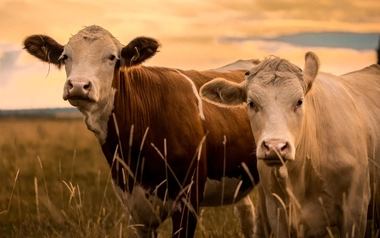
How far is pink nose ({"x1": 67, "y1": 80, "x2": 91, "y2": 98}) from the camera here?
6504mm

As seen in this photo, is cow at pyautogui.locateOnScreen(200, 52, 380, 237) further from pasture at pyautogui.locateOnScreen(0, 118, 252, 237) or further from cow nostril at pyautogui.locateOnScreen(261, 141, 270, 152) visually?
pasture at pyautogui.locateOnScreen(0, 118, 252, 237)

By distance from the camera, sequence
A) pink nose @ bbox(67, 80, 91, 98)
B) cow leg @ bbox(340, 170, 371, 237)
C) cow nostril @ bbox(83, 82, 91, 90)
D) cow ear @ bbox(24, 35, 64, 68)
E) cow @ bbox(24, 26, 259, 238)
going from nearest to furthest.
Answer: cow leg @ bbox(340, 170, 371, 237) → pink nose @ bbox(67, 80, 91, 98) → cow nostril @ bbox(83, 82, 91, 90) → cow @ bbox(24, 26, 259, 238) → cow ear @ bbox(24, 35, 64, 68)

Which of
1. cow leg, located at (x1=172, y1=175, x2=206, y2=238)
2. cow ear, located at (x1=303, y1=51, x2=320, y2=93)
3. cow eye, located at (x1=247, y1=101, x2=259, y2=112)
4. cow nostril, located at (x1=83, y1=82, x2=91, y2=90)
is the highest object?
cow ear, located at (x1=303, y1=51, x2=320, y2=93)

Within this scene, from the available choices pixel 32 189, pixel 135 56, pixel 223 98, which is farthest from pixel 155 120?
pixel 32 189

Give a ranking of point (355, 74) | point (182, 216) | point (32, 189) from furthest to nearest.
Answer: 1. point (32, 189)
2. point (355, 74)
3. point (182, 216)

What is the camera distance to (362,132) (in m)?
6.63

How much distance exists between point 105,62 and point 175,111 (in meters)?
0.96

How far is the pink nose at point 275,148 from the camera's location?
500 centimetres

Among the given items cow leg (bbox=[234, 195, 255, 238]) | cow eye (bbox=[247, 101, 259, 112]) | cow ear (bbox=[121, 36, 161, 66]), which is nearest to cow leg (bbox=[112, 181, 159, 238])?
cow ear (bbox=[121, 36, 161, 66])

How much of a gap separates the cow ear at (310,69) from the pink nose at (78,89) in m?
2.06

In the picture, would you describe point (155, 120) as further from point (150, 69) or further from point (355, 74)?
point (355, 74)

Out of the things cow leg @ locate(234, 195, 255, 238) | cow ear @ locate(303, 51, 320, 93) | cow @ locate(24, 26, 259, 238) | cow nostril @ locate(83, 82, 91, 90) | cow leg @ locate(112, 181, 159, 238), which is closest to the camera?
cow ear @ locate(303, 51, 320, 93)

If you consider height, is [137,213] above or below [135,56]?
below

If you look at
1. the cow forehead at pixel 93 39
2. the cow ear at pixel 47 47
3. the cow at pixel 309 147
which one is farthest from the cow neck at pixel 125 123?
the cow at pixel 309 147
